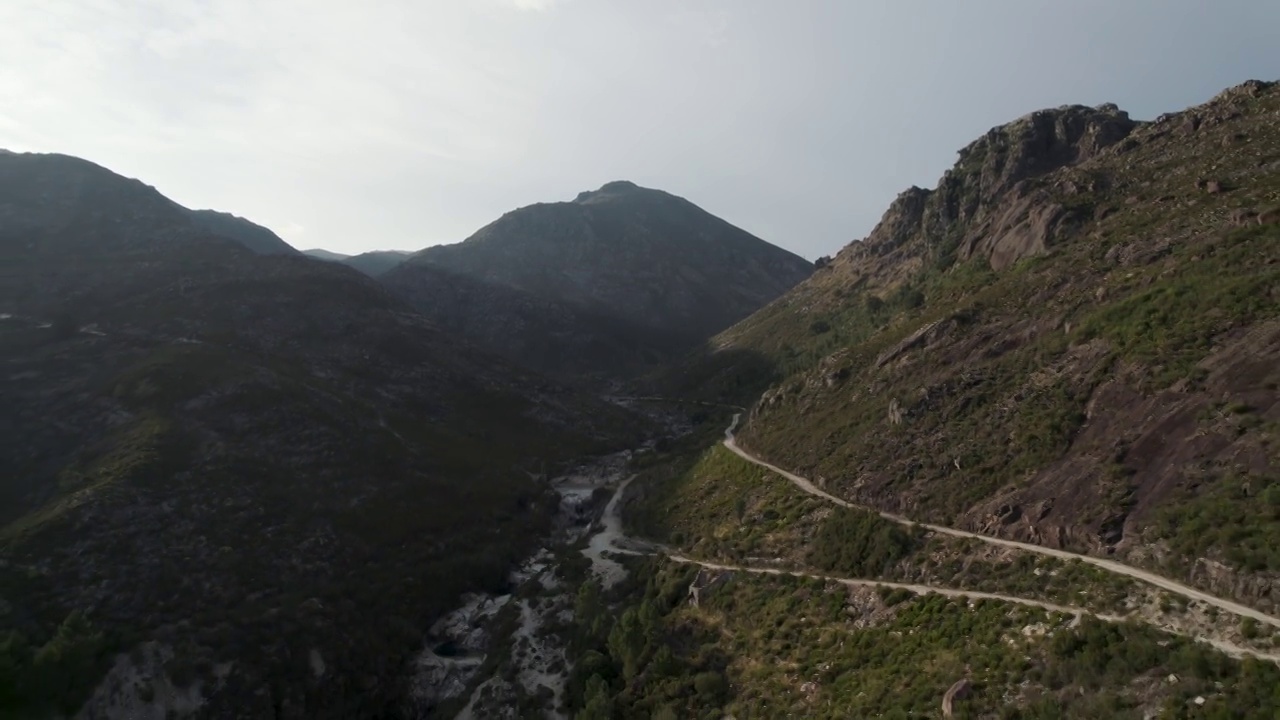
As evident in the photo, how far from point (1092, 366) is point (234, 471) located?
2855 inches

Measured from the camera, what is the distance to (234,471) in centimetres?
6644

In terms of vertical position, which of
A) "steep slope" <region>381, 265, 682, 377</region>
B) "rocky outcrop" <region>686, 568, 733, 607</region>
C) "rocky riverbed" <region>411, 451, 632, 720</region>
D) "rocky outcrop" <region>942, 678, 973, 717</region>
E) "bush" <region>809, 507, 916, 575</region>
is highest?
"steep slope" <region>381, 265, 682, 377</region>

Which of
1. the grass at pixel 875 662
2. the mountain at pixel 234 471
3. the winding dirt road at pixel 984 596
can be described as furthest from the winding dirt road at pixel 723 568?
the mountain at pixel 234 471

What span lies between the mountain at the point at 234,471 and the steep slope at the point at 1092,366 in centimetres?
3638

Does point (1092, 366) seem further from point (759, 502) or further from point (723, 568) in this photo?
point (723, 568)

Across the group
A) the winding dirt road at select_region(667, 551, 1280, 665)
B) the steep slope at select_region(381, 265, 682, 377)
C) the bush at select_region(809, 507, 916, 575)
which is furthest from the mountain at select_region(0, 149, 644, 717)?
the steep slope at select_region(381, 265, 682, 377)

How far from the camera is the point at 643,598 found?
171 ft

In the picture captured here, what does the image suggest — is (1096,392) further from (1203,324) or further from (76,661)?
(76,661)

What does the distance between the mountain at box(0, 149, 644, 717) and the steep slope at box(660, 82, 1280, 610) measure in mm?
36376

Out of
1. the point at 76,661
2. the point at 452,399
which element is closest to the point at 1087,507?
the point at 76,661

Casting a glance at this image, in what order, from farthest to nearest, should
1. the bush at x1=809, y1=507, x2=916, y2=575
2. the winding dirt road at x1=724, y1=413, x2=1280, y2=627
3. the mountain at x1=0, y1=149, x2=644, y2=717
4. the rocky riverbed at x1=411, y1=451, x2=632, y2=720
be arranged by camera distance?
the rocky riverbed at x1=411, y1=451, x2=632, y2=720, the mountain at x1=0, y1=149, x2=644, y2=717, the bush at x1=809, y1=507, x2=916, y2=575, the winding dirt road at x1=724, y1=413, x2=1280, y2=627

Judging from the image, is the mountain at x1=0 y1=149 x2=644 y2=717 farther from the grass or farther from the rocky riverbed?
the grass

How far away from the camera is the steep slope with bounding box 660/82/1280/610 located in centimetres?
3106

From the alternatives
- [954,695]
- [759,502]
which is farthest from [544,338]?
[954,695]
